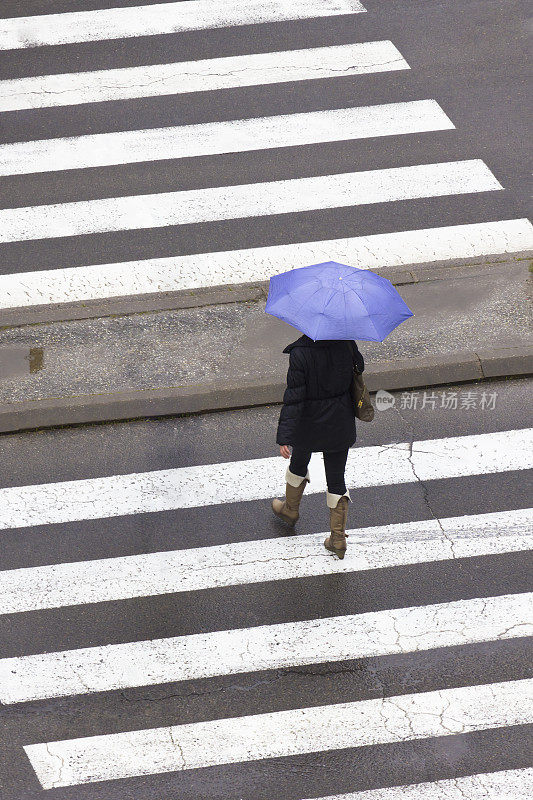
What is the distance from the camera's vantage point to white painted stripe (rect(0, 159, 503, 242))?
978 cm

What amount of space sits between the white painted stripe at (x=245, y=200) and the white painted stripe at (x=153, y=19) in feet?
10.7

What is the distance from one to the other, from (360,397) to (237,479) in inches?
61.0

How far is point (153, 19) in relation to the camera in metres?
12.4

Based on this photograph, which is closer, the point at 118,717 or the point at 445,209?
the point at 118,717

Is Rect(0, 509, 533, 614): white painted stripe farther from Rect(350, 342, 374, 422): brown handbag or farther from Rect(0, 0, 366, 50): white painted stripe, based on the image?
Rect(0, 0, 366, 50): white painted stripe

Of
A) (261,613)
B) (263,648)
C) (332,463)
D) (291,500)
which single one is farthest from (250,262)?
(263,648)

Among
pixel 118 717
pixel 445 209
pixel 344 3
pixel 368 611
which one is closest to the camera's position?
pixel 118 717

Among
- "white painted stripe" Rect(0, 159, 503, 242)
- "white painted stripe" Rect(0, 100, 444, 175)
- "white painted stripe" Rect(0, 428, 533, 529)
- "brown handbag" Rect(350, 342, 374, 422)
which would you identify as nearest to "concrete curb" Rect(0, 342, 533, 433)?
"white painted stripe" Rect(0, 428, 533, 529)

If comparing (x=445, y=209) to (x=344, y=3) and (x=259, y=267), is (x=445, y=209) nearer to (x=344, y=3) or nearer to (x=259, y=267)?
(x=259, y=267)

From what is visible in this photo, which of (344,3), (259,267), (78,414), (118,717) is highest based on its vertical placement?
(344,3)

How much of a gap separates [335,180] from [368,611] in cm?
530

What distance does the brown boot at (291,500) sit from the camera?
687 cm

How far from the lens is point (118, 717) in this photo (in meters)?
5.94

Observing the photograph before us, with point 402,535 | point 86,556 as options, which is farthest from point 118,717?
point 402,535
